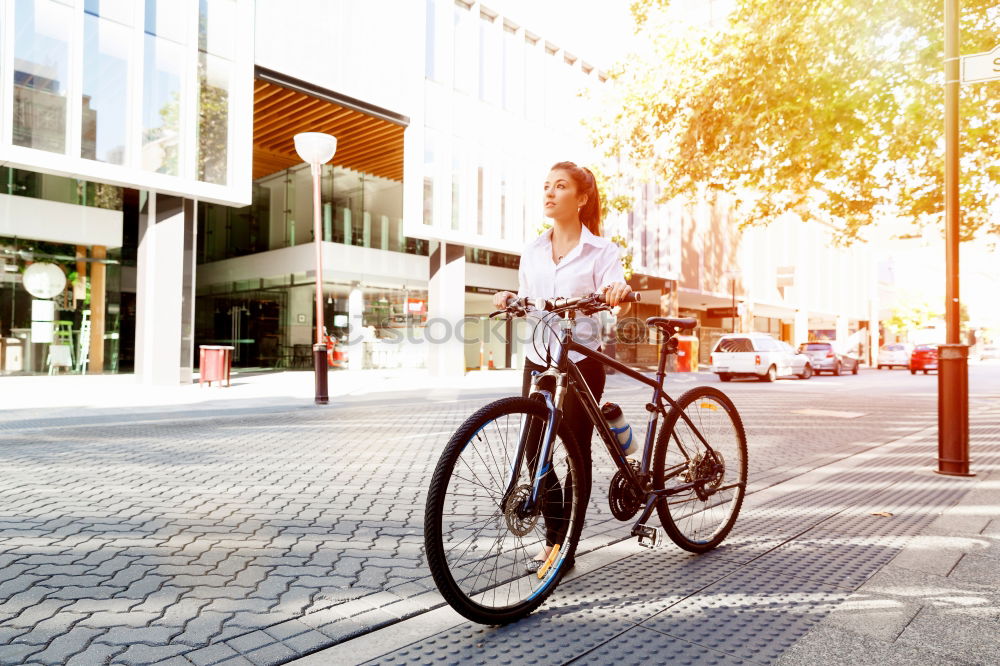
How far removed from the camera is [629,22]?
12.8 meters

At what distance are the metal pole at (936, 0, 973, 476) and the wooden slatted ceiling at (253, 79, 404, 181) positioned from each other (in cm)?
1502

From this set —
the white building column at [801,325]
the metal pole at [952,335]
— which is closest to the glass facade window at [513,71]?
the metal pole at [952,335]

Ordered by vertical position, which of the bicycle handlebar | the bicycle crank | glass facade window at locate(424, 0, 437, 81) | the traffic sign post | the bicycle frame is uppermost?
glass facade window at locate(424, 0, 437, 81)

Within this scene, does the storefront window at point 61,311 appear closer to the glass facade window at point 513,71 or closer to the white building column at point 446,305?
the white building column at point 446,305

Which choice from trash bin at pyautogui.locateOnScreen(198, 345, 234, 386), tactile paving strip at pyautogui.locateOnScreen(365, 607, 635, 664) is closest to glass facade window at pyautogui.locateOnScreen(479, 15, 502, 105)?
trash bin at pyautogui.locateOnScreen(198, 345, 234, 386)

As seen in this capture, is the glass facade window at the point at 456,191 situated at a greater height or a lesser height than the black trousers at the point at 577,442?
greater

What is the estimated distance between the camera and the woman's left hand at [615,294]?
2838 mm

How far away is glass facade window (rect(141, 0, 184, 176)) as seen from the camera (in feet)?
46.8

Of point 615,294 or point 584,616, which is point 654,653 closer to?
point 584,616

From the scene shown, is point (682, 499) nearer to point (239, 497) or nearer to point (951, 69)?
point (239, 497)

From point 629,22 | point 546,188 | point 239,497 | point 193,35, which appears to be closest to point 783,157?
point 629,22

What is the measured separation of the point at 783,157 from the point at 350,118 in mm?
12813

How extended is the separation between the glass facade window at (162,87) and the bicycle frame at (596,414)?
14176mm

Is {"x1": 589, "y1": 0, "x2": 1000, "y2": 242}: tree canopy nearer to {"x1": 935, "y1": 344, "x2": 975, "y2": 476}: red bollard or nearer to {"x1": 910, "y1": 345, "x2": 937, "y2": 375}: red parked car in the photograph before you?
{"x1": 935, "y1": 344, "x2": 975, "y2": 476}: red bollard
